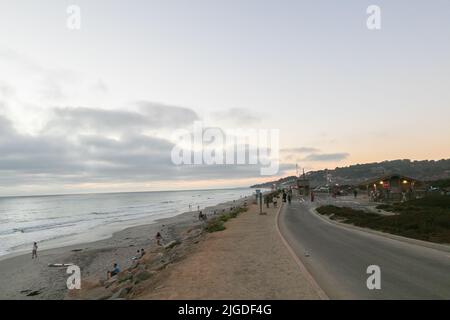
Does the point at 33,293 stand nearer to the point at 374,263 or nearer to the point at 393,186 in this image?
the point at 374,263

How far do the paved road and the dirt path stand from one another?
28.1 inches

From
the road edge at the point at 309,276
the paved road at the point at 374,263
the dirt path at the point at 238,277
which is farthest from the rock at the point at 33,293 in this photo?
the paved road at the point at 374,263

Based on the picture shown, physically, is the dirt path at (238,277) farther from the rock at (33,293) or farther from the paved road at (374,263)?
the rock at (33,293)

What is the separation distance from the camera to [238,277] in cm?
1105

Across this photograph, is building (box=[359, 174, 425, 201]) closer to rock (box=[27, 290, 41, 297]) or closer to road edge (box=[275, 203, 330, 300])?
road edge (box=[275, 203, 330, 300])

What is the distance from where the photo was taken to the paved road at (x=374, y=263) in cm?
865

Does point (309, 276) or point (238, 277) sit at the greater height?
point (309, 276)

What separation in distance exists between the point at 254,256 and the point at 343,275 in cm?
465

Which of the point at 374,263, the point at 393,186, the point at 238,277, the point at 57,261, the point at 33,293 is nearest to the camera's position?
the point at 238,277

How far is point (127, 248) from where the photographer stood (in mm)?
32594

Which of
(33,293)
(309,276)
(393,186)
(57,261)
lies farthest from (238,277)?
(393,186)

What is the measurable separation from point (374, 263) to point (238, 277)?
15.8 ft

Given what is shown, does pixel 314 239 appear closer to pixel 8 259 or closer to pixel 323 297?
pixel 323 297
